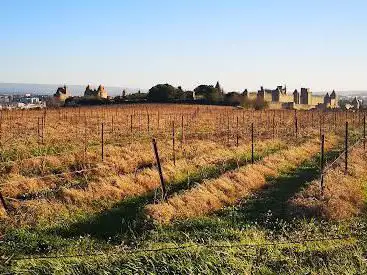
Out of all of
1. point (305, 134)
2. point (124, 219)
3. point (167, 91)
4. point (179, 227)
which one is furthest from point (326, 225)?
point (167, 91)

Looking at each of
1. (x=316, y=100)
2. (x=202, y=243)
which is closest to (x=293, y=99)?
(x=316, y=100)

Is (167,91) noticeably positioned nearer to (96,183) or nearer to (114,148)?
(114,148)

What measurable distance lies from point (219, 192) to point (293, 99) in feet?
302

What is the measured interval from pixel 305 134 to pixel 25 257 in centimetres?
2252

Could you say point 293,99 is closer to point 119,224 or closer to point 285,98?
point 285,98

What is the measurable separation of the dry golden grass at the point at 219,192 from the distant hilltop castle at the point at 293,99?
5829 cm

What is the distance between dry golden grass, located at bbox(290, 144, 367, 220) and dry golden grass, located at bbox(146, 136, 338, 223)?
1689mm

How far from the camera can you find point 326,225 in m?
9.71

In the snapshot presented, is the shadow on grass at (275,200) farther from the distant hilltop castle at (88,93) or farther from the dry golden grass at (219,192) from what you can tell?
the distant hilltop castle at (88,93)

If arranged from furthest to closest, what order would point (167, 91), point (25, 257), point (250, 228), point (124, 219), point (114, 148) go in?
Result: point (167, 91) → point (114, 148) → point (124, 219) → point (250, 228) → point (25, 257)

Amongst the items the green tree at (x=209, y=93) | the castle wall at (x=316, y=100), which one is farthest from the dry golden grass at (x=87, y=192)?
the castle wall at (x=316, y=100)

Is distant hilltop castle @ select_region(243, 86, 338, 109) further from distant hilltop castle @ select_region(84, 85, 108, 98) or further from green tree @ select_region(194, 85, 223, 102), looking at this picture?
distant hilltop castle @ select_region(84, 85, 108, 98)

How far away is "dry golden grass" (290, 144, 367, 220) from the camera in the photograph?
1038cm

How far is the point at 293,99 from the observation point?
331 ft
